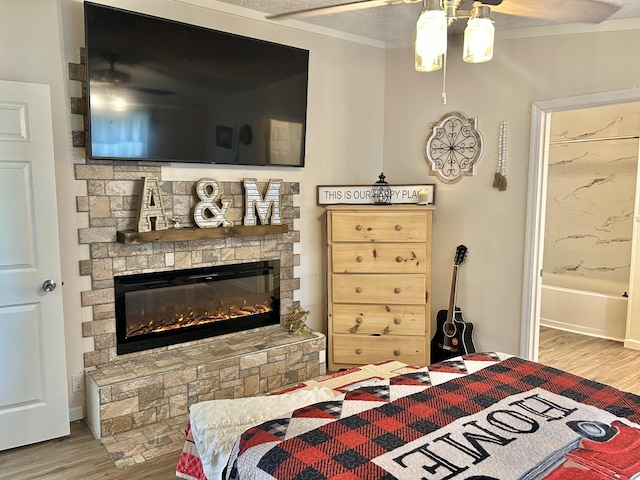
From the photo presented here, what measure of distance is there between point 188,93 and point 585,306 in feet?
14.3

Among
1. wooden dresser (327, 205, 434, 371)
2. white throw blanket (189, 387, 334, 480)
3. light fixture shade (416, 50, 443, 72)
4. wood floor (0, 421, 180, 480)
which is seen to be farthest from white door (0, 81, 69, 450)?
light fixture shade (416, 50, 443, 72)

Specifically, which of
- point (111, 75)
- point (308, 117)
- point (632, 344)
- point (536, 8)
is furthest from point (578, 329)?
point (111, 75)

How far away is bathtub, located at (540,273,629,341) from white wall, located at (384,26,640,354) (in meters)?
1.23

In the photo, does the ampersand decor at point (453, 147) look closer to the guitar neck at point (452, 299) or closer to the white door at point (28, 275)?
the guitar neck at point (452, 299)

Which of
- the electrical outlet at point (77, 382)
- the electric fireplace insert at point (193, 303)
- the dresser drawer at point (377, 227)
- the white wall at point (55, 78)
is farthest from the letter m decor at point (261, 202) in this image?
the electrical outlet at point (77, 382)

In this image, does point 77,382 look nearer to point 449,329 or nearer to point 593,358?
point 449,329

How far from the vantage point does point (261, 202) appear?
3709 millimetres

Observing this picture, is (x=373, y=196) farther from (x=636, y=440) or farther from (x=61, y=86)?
(x=636, y=440)

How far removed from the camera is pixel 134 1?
309cm

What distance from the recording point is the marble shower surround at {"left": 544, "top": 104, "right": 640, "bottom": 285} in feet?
17.0

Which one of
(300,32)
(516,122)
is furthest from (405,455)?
(300,32)

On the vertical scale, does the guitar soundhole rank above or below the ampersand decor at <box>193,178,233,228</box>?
below

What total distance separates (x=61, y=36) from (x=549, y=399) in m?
3.06

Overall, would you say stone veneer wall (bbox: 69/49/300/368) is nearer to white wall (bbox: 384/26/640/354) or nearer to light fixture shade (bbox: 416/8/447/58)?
white wall (bbox: 384/26/640/354)
